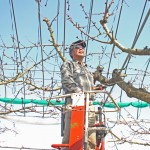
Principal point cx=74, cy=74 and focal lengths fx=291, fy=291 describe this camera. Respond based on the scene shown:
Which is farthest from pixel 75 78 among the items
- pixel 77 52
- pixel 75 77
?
pixel 77 52

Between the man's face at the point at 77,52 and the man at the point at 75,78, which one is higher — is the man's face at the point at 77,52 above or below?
above

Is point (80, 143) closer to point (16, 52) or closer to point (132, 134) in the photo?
point (16, 52)

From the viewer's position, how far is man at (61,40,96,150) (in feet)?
8.33

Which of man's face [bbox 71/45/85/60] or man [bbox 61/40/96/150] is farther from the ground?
man's face [bbox 71/45/85/60]

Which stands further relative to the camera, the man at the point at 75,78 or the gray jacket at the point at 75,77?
the gray jacket at the point at 75,77

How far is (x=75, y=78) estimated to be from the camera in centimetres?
303

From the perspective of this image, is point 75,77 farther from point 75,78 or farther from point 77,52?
point 77,52

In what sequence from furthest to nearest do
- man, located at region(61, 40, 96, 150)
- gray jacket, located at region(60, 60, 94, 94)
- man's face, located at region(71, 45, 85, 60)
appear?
man's face, located at region(71, 45, 85, 60), gray jacket, located at region(60, 60, 94, 94), man, located at region(61, 40, 96, 150)

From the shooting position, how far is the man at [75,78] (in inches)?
99.9

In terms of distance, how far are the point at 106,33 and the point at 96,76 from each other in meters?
1.33

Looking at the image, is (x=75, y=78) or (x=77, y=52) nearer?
(x=75, y=78)

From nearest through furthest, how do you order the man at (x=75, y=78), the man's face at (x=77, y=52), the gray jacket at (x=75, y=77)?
the man at (x=75, y=78), the gray jacket at (x=75, y=77), the man's face at (x=77, y=52)

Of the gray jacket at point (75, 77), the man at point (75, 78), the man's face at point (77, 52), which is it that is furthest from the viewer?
the man's face at point (77, 52)

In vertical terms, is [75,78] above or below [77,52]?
below
